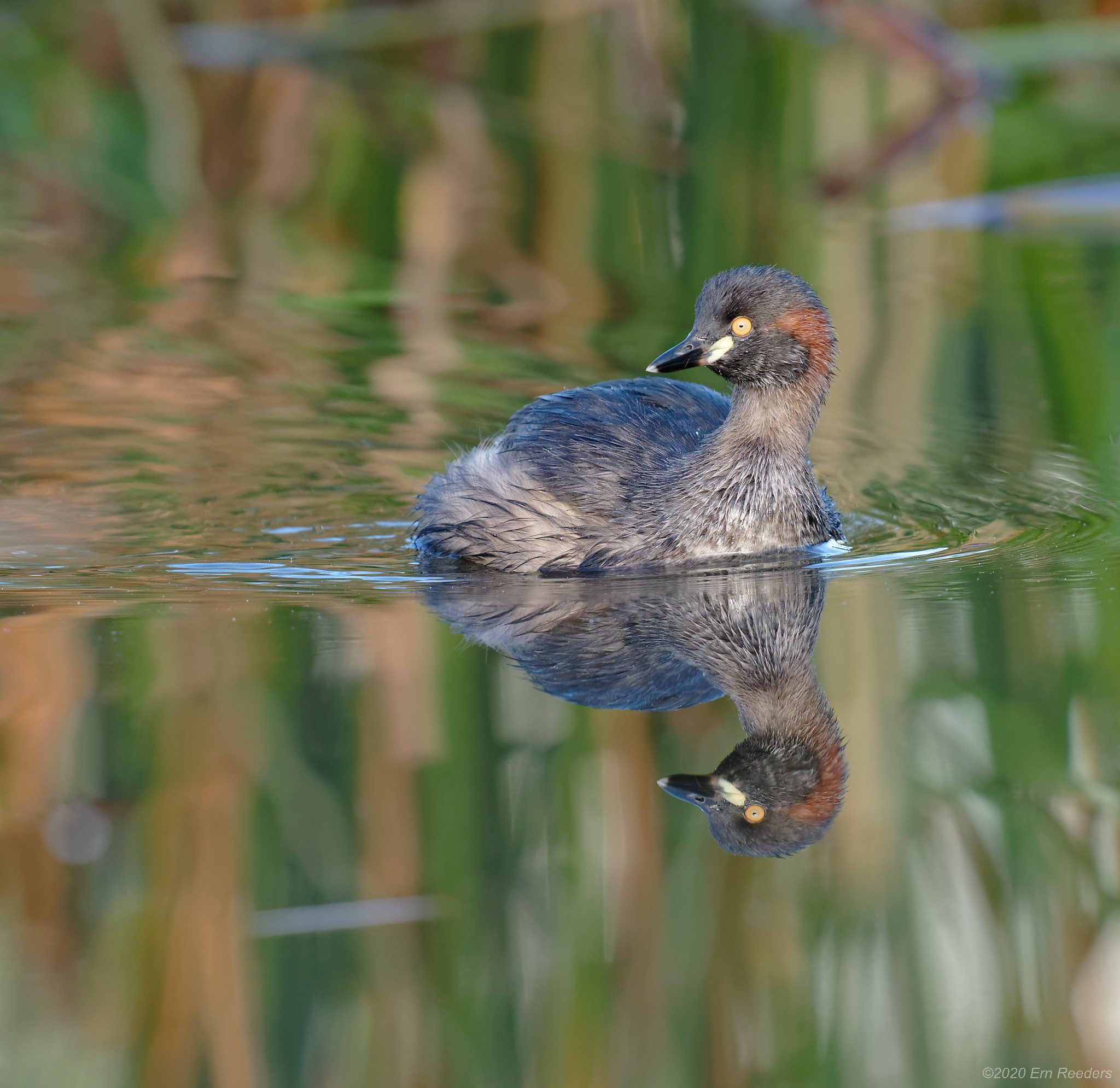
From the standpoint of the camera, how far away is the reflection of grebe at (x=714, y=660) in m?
3.78

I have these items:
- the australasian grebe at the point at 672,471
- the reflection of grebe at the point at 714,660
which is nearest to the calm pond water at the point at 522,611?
the reflection of grebe at the point at 714,660

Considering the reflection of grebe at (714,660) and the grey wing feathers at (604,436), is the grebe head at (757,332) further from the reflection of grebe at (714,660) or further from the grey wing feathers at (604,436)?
the reflection of grebe at (714,660)

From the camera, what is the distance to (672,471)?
20.1 ft

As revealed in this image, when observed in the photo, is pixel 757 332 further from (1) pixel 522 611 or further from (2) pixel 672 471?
(1) pixel 522 611

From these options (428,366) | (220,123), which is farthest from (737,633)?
(220,123)

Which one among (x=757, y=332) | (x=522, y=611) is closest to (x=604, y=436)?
(x=757, y=332)

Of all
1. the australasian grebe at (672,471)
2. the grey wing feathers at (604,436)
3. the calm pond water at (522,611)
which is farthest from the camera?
the grey wing feathers at (604,436)

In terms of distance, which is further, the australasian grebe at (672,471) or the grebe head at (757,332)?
the grebe head at (757,332)

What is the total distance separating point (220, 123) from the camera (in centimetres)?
1131

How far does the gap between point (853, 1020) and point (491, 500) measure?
3205 millimetres

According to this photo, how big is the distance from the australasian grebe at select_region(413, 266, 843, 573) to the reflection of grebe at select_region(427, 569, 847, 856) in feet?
0.78

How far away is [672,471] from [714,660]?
5.20 feet

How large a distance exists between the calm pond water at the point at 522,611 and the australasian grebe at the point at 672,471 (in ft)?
0.67

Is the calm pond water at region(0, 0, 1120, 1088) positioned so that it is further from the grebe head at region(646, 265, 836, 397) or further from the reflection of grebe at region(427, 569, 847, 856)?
the grebe head at region(646, 265, 836, 397)
